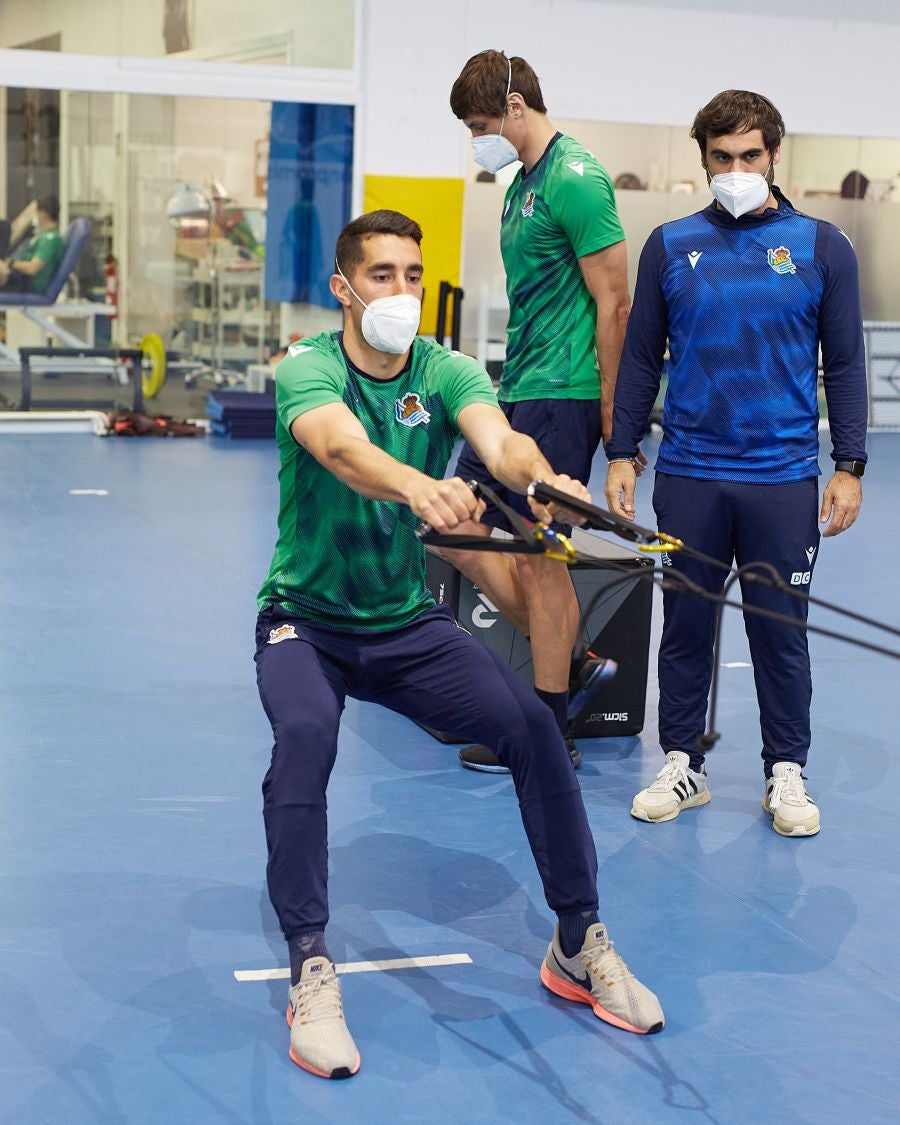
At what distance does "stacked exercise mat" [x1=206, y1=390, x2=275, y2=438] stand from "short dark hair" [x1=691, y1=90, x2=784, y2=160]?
23.7ft

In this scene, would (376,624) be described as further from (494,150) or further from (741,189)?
(494,150)

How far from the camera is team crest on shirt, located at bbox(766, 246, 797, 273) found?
3508 millimetres

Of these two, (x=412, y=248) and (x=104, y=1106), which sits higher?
(x=412, y=248)

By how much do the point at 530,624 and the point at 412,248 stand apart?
121 cm

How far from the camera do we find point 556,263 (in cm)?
398

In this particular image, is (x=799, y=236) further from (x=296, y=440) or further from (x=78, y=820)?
(x=78, y=820)

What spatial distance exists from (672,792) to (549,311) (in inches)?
50.6

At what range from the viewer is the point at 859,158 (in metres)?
12.0

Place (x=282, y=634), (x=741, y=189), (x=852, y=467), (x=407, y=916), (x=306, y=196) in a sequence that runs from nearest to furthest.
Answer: (x=282, y=634) < (x=407, y=916) < (x=741, y=189) < (x=852, y=467) < (x=306, y=196)

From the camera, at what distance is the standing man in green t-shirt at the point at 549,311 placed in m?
3.84

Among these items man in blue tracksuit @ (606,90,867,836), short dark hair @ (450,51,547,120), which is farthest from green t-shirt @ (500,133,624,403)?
man in blue tracksuit @ (606,90,867,836)

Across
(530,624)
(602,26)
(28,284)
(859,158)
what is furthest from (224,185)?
(530,624)

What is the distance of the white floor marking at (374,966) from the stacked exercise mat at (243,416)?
7.87 metres

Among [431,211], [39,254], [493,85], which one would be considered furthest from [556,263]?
[39,254]
